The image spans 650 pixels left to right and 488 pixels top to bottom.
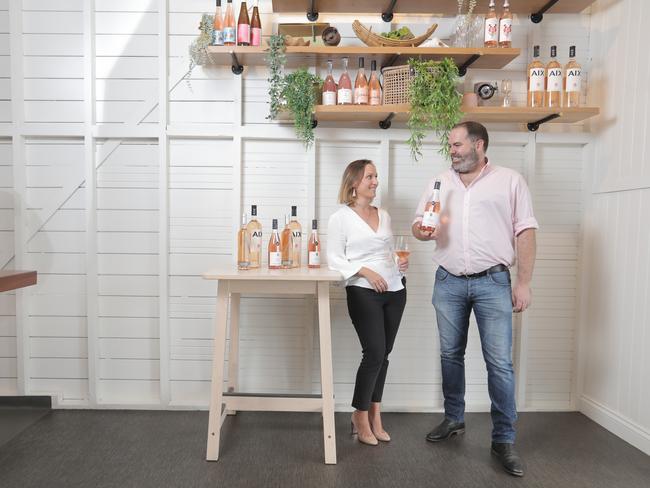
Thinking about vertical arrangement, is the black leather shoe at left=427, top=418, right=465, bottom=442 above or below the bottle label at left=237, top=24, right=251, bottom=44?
below

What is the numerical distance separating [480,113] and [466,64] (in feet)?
0.99

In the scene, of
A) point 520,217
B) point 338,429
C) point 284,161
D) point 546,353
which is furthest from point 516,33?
point 338,429

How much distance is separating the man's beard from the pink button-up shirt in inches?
2.3

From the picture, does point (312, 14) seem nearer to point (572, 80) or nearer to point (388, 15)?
point (388, 15)

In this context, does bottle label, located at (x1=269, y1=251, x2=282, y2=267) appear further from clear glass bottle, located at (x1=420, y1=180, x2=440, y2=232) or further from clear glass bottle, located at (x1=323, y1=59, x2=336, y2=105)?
clear glass bottle, located at (x1=323, y1=59, x2=336, y2=105)

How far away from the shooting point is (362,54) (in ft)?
9.31

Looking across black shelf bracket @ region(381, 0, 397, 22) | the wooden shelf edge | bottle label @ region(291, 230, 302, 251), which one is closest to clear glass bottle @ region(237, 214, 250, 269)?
bottle label @ region(291, 230, 302, 251)

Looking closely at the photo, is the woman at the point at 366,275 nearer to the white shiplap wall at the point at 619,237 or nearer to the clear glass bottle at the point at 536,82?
the clear glass bottle at the point at 536,82

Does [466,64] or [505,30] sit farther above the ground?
[505,30]

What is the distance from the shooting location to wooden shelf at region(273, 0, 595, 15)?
9.51 feet

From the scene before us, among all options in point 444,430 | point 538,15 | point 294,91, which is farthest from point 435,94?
point 444,430

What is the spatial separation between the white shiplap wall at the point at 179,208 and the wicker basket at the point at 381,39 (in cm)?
28

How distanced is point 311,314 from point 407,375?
2.22ft

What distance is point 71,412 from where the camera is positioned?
306cm
